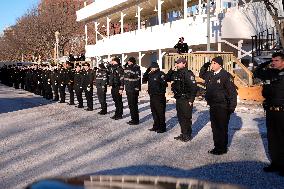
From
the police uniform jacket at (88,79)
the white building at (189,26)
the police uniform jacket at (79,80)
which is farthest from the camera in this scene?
the white building at (189,26)

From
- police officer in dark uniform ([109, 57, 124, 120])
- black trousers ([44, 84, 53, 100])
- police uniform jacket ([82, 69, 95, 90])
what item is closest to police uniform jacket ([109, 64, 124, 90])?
police officer in dark uniform ([109, 57, 124, 120])

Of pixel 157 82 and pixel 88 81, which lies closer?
pixel 157 82

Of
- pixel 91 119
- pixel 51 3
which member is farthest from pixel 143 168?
pixel 51 3

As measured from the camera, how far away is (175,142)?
963 cm

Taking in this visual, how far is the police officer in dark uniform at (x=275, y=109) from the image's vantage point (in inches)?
271

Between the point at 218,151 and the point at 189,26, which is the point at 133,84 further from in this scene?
the point at 189,26

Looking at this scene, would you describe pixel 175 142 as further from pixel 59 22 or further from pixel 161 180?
pixel 59 22

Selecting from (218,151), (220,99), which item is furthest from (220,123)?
(218,151)

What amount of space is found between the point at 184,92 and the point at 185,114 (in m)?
0.50

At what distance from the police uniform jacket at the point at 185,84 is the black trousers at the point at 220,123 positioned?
133 centimetres

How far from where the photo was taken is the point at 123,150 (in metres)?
8.68

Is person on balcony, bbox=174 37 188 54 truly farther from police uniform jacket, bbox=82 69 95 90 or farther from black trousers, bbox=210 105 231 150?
black trousers, bbox=210 105 231 150

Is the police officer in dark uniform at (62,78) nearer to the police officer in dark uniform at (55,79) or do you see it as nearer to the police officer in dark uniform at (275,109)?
the police officer in dark uniform at (55,79)

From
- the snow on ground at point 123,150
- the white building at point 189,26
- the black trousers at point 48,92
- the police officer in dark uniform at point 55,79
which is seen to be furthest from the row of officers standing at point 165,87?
the white building at point 189,26
